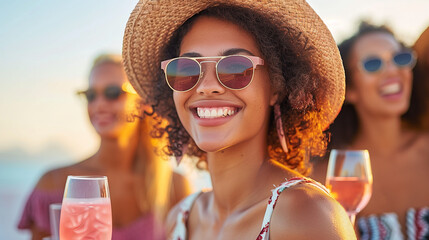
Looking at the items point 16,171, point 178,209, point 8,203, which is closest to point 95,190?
point 178,209

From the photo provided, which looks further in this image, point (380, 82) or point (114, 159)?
point (114, 159)

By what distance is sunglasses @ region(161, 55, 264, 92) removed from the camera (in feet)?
8.84

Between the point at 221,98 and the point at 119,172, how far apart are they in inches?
134

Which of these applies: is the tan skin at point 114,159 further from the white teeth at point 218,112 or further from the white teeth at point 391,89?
the white teeth at point 218,112

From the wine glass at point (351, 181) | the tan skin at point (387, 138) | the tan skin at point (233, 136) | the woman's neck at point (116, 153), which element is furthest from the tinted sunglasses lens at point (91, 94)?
the wine glass at point (351, 181)

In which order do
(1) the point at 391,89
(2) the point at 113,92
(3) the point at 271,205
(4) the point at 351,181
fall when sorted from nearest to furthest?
(3) the point at 271,205
(4) the point at 351,181
(1) the point at 391,89
(2) the point at 113,92

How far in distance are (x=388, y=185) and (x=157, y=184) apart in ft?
7.23

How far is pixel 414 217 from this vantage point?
4.91 meters

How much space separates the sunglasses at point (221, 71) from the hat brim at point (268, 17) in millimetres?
281

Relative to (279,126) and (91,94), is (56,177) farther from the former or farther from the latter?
(279,126)

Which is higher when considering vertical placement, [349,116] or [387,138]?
[349,116]

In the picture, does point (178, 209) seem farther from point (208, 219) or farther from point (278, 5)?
point (278, 5)

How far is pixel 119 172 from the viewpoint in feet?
19.4

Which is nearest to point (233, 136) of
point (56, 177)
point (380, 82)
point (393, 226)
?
point (393, 226)
